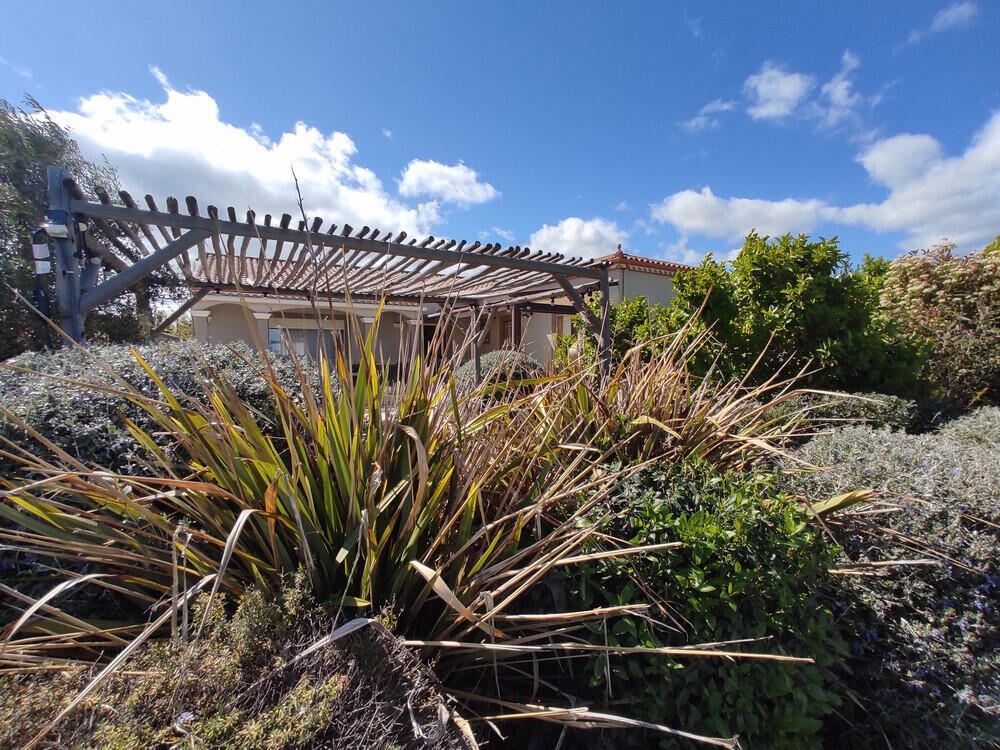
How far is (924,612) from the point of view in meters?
1.62

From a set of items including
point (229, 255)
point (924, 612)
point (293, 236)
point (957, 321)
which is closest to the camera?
point (924, 612)

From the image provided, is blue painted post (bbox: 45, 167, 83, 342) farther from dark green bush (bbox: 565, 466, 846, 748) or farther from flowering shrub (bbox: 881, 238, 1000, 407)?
flowering shrub (bbox: 881, 238, 1000, 407)

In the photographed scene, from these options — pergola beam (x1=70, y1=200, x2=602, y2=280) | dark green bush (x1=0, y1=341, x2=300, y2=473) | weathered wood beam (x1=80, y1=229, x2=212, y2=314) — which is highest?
pergola beam (x1=70, y1=200, x2=602, y2=280)

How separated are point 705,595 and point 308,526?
116cm

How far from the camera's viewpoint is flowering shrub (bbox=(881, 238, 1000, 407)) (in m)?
4.88

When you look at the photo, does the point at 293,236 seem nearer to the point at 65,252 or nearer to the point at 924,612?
the point at 65,252

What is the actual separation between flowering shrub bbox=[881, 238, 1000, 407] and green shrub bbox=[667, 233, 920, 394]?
69 centimetres

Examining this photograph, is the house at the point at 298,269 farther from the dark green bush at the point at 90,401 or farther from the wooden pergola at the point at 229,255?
the dark green bush at the point at 90,401

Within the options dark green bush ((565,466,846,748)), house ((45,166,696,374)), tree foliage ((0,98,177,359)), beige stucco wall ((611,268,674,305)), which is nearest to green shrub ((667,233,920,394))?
house ((45,166,696,374))

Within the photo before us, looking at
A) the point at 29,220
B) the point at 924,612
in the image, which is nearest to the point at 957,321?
the point at 924,612

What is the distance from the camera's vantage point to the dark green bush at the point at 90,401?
165 cm

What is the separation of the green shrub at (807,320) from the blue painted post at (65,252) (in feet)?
17.5

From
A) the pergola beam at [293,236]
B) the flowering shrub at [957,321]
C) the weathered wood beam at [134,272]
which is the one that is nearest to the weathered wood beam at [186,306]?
the weathered wood beam at [134,272]

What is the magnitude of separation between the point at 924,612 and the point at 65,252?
577 centimetres
